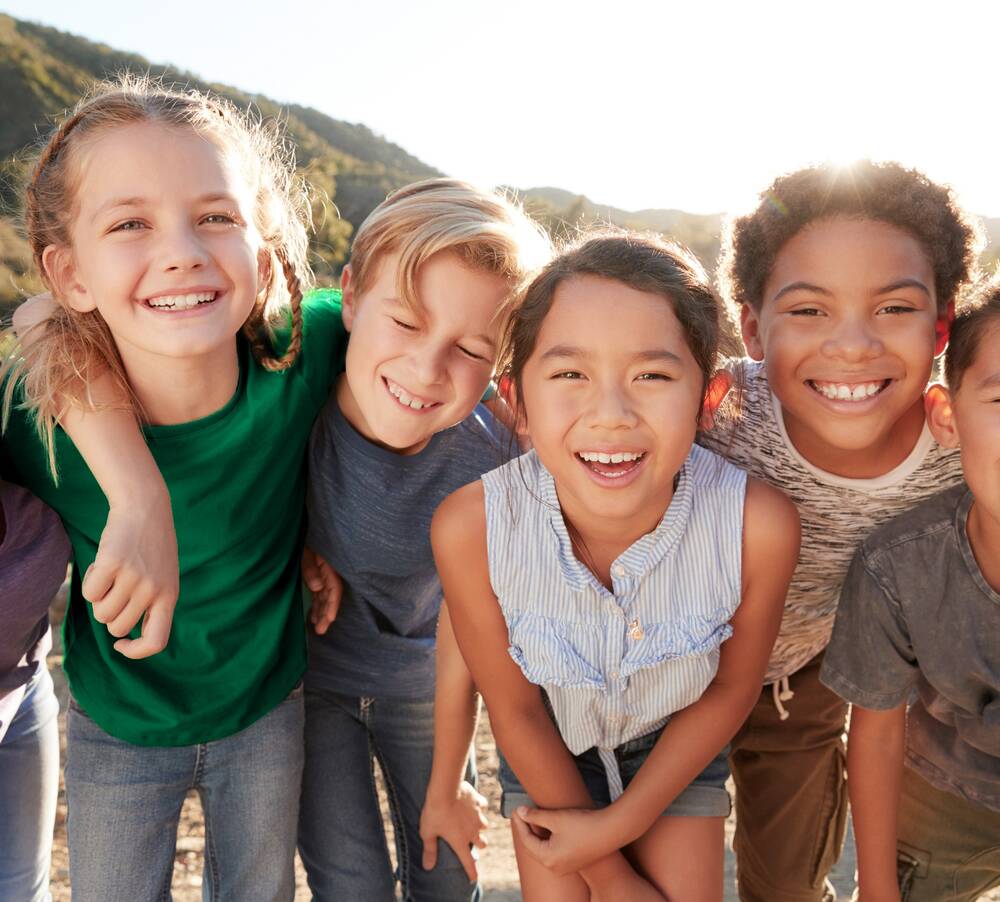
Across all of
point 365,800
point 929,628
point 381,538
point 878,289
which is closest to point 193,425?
point 381,538

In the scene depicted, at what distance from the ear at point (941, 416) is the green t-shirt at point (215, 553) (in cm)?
129

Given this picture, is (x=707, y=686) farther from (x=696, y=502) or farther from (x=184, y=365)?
(x=184, y=365)

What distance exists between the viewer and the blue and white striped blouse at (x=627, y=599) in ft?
5.90

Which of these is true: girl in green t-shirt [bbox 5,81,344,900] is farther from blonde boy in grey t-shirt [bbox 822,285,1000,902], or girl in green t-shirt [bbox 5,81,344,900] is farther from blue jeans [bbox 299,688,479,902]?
blonde boy in grey t-shirt [bbox 822,285,1000,902]

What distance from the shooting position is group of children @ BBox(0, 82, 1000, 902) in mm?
1763

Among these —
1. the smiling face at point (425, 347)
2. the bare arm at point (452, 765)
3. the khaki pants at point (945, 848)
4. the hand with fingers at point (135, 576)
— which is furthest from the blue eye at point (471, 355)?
the khaki pants at point (945, 848)

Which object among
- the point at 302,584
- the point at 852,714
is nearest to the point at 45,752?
the point at 302,584

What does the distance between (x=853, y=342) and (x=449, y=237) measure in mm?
843

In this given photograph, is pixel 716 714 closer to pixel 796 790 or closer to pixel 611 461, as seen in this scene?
pixel 611 461

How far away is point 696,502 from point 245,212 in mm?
1096

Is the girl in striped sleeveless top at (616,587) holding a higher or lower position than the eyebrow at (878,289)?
lower

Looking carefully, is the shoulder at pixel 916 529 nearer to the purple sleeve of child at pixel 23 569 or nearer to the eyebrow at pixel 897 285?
the eyebrow at pixel 897 285

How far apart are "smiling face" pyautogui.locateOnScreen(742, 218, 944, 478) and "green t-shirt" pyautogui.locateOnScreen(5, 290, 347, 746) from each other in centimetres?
102

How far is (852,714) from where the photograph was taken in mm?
1974
